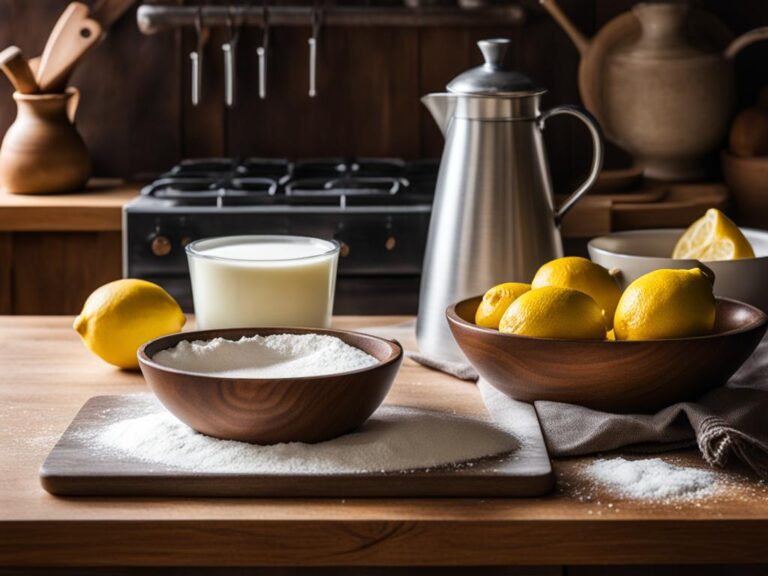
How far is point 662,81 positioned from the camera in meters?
2.61

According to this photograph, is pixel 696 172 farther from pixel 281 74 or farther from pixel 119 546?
pixel 119 546

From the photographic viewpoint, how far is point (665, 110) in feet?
8.66

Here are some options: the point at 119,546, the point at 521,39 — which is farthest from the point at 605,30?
the point at 119,546

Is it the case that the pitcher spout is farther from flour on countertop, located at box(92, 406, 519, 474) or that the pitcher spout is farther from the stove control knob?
the stove control knob

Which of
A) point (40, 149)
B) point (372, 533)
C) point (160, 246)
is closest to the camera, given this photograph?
point (372, 533)

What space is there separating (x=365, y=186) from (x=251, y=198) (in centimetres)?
27

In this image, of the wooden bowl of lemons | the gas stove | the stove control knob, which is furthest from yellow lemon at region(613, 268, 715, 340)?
the stove control knob

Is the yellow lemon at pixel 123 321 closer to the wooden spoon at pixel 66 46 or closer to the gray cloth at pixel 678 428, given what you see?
the gray cloth at pixel 678 428

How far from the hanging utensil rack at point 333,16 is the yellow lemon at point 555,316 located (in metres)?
1.80

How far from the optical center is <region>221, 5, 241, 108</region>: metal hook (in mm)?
2674

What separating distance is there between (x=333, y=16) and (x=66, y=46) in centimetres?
61

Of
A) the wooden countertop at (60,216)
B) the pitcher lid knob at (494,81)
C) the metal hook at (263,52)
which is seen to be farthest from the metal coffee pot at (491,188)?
the metal hook at (263,52)

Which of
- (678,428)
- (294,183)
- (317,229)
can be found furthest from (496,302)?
(294,183)

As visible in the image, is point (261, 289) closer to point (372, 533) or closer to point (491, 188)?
point (491, 188)
